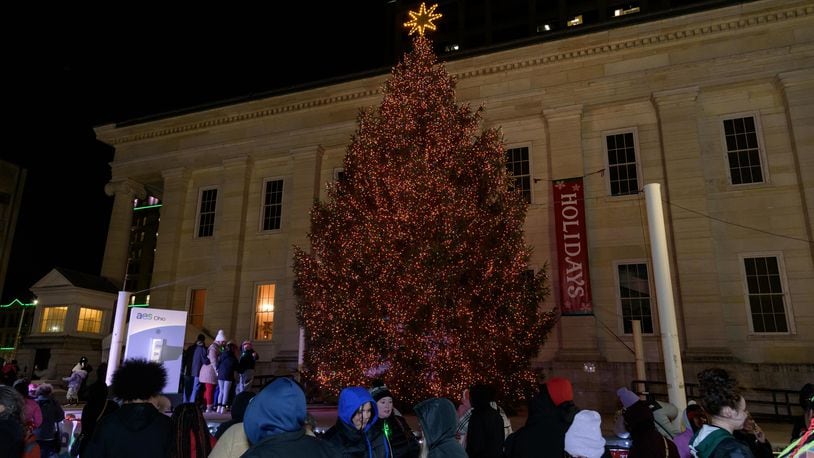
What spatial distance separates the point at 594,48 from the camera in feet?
64.8

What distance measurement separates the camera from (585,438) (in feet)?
13.4

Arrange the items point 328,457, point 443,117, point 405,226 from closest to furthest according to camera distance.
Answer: point 328,457, point 405,226, point 443,117

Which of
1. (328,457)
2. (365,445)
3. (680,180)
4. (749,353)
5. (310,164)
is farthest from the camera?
(310,164)

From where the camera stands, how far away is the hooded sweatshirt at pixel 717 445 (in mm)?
2979

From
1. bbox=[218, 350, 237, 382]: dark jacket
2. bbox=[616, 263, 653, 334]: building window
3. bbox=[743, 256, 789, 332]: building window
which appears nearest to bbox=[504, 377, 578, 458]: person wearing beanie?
bbox=[218, 350, 237, 382]: dark jacket

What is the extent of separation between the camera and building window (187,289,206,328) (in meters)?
24.1

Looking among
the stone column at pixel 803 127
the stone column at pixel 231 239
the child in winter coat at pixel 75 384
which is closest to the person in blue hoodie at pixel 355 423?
the child in winter coat at pixel 75 384

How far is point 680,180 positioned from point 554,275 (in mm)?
5340

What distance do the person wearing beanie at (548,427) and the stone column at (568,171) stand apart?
13.8 m

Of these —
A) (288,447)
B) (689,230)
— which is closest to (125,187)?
(689,230)

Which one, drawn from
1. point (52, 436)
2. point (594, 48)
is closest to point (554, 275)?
point (594, 48)

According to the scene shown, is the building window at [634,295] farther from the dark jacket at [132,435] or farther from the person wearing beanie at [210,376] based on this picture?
the dark jacket at [132,435]

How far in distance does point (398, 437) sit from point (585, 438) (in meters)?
1.72

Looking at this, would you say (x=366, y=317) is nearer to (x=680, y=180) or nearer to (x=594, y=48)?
(x=680, y=180)
